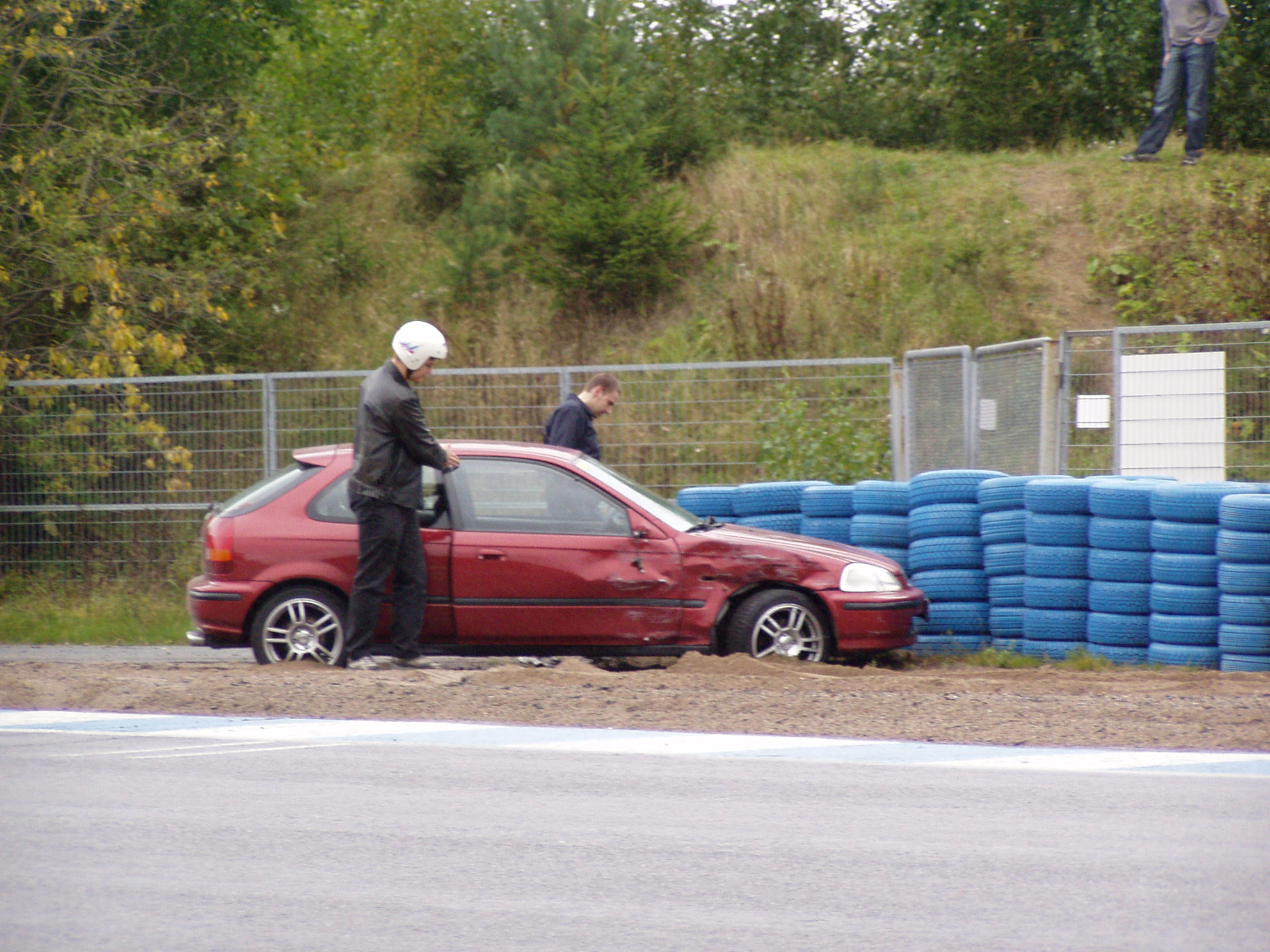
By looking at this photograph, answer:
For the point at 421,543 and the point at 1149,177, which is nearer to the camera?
the point at 421,543

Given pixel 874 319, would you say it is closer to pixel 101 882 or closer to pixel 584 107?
pixel 584 107

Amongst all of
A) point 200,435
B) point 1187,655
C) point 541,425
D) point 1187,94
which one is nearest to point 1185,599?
point 1187,655

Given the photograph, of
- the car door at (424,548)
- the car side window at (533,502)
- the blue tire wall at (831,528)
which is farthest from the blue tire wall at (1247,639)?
the car door at (424,548)

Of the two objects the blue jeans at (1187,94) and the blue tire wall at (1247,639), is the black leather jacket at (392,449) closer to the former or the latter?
the blue tire wall at (1247,639)

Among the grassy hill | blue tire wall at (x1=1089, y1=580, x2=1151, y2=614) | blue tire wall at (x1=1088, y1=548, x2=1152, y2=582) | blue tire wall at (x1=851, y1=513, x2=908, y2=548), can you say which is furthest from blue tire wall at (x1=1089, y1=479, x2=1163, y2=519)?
the grassy hill

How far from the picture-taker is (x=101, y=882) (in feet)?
15.2

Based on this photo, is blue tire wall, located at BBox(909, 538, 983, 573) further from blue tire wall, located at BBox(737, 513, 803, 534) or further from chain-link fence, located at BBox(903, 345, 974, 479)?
chain-link fence, located at BBox(903, 345, 974, 479)

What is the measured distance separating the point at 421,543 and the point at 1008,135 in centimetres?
1996

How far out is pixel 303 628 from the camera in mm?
9055

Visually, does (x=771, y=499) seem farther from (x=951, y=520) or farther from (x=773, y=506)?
(x=951, y=520)

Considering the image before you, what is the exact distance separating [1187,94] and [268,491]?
15984 millimetres

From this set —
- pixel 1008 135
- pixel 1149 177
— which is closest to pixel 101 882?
pixel 1149 177

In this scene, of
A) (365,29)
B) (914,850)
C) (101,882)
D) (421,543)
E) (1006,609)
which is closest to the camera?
(101,882)

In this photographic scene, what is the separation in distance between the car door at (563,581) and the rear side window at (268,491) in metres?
1.05
